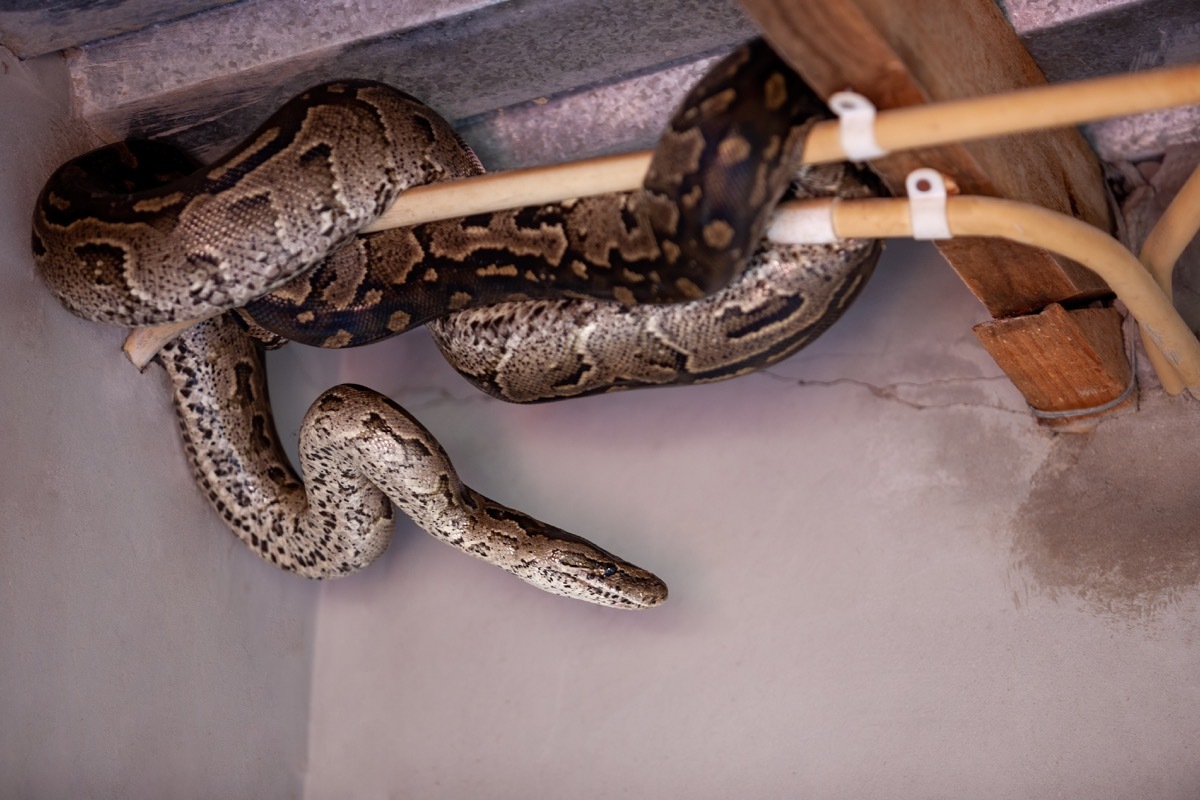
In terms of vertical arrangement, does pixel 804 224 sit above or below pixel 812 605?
above

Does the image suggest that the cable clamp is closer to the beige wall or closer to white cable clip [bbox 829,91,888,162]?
white cable clip [bbox 829,91,888,162]

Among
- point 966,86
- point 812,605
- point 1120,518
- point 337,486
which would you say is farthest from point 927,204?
point 337,486

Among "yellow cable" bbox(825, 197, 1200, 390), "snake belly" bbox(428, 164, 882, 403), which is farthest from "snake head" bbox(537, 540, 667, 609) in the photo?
"yellow cable" bbox(825, 197, 1200, 390)

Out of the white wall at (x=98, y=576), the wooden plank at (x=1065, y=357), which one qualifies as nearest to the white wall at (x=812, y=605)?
the wooden plank at (x=1065, y=357)

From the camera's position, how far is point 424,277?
8.84ft

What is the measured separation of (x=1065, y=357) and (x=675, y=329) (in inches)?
36.3

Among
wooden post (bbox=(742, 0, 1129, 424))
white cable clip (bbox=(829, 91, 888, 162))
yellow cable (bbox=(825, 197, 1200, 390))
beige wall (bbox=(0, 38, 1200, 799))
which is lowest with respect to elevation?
beige wall (bbox=(0, 38, 1200, 799))

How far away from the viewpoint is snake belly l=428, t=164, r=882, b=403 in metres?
2.42

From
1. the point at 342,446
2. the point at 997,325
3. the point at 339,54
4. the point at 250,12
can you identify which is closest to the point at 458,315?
the point at 342,446

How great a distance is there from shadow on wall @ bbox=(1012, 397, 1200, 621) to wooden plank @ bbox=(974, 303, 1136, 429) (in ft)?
0.29

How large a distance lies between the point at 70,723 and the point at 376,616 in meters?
1.04

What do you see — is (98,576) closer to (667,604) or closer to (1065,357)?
(667,604)

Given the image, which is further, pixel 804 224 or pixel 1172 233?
pixel 1172 233

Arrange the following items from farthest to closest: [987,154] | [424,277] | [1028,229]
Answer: [424,277] → [987,154] → [1028,229]
